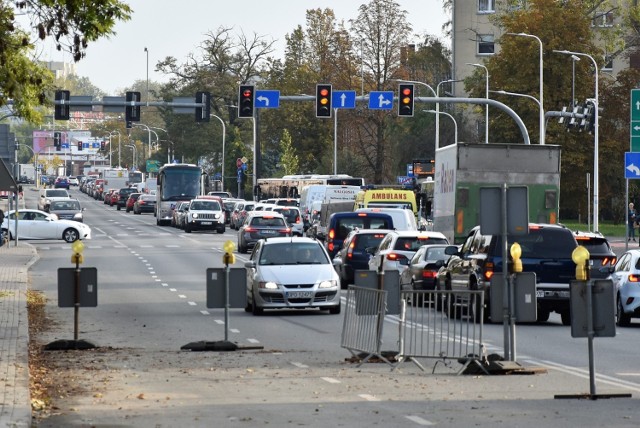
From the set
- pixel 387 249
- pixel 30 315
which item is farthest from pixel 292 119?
pixel 30 315

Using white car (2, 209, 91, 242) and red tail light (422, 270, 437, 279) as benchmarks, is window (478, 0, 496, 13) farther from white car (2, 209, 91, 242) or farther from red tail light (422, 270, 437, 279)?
red tail light (422, 270, 437, 279)

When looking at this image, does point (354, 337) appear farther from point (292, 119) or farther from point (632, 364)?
point (292, 119)

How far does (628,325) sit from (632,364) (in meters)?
8.07

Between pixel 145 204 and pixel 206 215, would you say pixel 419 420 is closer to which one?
pixel 206 215

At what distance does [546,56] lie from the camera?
8275 cm

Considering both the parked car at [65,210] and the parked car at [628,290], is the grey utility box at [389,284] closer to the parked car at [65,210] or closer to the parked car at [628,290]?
the parked car at [628,290]

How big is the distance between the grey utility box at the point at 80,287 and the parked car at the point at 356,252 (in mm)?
15364

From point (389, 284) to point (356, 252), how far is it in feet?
55.4

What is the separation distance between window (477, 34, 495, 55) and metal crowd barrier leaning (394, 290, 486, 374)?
3677 inches

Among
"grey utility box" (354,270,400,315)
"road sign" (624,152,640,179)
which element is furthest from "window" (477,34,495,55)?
"grey utility box" (354,270,400,315)

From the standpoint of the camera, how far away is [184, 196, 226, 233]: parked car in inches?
3091

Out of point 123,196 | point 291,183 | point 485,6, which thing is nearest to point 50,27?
point 291,183

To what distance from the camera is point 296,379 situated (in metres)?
17.0

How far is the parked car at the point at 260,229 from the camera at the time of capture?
57.1 metres
